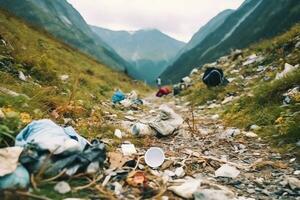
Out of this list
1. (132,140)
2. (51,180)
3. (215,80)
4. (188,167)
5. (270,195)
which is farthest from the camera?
(215,80)

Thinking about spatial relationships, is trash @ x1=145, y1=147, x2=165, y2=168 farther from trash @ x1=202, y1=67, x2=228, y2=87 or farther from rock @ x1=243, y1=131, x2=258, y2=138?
trash @ x1=202, y1=67, x2=228, y2=87

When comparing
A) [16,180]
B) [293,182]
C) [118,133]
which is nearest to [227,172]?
[293,182]

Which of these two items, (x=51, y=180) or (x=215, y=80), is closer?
(x=51, y=180)

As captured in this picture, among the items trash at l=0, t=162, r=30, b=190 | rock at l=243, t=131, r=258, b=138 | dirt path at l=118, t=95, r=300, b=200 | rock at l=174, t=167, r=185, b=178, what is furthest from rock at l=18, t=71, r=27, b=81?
trash at l=0, t=162, r=30, b=190

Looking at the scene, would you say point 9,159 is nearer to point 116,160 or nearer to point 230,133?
point 116,160

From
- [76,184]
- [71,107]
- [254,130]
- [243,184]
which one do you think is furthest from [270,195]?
[71,107]

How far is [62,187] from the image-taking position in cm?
402

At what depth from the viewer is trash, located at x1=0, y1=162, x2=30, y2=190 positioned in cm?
370

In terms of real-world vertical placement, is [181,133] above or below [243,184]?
above

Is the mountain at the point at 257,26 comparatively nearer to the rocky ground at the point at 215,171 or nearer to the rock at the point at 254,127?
the rock at the point at 254,127

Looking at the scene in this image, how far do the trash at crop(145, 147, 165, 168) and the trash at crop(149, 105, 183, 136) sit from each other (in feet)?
7.24

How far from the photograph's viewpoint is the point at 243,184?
492 cm

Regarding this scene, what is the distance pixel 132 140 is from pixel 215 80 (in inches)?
286

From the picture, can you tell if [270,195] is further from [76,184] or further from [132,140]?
[132,140]
